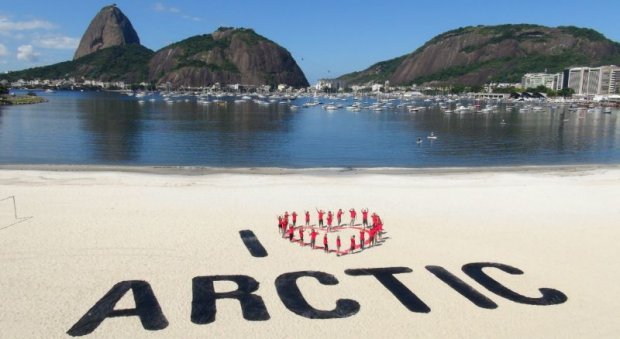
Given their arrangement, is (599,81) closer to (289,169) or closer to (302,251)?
(289,169)

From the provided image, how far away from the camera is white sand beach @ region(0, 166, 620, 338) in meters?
11.5

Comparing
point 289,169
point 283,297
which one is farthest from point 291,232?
point 289,169

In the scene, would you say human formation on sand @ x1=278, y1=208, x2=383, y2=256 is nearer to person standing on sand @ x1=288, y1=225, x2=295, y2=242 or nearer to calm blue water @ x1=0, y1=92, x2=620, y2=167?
person standing on sand @ x1=288, y1=225, x2=295, y2=242

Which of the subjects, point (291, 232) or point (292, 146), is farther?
point (292, 146)

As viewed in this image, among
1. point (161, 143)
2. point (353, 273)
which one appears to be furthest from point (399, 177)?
point (161, 143)

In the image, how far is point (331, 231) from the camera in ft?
59.2

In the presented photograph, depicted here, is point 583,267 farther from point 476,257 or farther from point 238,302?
point 238,302

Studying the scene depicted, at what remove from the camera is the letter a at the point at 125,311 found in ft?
36.3

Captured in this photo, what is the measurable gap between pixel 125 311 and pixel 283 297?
12.1 feet

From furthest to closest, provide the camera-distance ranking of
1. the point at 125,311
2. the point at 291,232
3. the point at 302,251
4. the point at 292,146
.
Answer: the point at 292,146, the point at 291,232, the point at 302,251, the point at 125,311

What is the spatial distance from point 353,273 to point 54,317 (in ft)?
24.6

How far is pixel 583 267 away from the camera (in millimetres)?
14930

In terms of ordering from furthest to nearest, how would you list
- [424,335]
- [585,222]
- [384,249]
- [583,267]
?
Answer: [585,222]
[384,249]
[583,267]
[424,335]

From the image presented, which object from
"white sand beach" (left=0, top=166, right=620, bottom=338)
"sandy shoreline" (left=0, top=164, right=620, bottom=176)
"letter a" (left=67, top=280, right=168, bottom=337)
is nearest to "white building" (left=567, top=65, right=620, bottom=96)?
"sandy shoreline" (left=0, top=164, right=620, bottom=176)
